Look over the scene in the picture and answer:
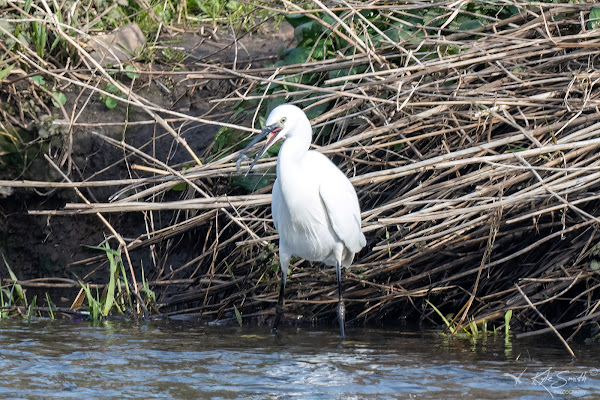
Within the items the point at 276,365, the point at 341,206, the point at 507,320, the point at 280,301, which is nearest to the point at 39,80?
the point at 280,301

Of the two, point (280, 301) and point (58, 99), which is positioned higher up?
point (58, 99)

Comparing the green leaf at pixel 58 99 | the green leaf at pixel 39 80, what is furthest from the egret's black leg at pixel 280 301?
the green leaf at pixel 39 80

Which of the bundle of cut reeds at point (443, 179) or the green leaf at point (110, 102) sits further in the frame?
the green leaf at point (110, 102)

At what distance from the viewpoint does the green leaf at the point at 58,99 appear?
625 cm

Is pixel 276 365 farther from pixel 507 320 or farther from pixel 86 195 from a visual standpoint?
A: pixel 86 195

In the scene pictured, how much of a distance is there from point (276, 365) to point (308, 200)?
1.08 m

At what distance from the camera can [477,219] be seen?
4.42 meters

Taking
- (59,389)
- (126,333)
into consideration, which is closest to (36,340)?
(126,333)

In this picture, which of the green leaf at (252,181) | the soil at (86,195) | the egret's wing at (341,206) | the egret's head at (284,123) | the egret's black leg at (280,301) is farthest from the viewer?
the soil at (86,195)

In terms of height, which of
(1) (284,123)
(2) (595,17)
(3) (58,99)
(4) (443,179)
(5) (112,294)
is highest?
(2) (595,17)

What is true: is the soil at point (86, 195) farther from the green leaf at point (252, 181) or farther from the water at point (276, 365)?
the water at point (276, 365)

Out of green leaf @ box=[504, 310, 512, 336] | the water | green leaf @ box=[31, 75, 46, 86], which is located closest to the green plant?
the water

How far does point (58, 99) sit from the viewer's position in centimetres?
624

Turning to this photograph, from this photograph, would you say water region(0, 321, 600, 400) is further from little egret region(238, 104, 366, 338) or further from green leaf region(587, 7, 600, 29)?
green leaf region(587, 7, 600, 29)
